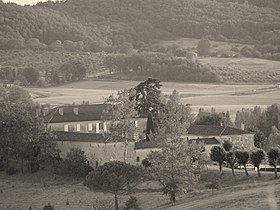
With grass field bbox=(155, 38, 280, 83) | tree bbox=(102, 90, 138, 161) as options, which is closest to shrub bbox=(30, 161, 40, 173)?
tree bbox=(102, 90, 138, 161)

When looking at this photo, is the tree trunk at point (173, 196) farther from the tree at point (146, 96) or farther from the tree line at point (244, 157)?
the tree at point (146, 96)

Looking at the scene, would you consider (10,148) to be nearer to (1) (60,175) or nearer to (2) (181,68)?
(1) (60,175)

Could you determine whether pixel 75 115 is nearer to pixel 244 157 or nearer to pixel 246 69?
pixel 244 157

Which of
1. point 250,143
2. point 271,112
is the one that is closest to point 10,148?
point 250,143

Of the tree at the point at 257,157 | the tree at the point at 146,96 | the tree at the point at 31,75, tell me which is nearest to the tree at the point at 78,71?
the tree at the point at 31,75

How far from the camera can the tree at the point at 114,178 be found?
58656 mm

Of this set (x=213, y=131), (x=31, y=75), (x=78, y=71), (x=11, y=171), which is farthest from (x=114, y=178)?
(x=78, y=71)

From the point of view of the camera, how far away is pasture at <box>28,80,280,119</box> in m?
122

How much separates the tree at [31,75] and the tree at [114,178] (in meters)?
99.7

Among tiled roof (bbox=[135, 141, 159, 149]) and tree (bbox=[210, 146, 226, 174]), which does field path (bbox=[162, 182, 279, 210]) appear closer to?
tree (bbox=[210, 146, 226, 174])

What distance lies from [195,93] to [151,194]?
252 feet

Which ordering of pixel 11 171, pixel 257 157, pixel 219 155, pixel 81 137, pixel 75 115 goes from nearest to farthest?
pixel 257 157
pixel 219 155
pixel 11 171
pixel 81 137
pixel 75 115

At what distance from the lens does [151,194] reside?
60.6 metres

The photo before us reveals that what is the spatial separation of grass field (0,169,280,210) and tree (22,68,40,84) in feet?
286
